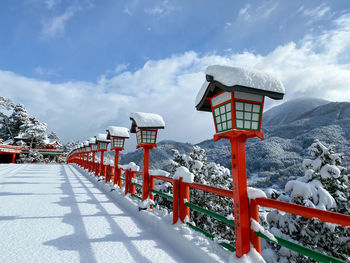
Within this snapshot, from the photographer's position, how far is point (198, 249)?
9.85ft

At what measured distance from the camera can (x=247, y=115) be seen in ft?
8.67

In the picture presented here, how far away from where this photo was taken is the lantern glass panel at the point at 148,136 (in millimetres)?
5688

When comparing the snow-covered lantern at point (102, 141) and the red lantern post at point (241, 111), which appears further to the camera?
the snow-covered lantern at point (102, 141)

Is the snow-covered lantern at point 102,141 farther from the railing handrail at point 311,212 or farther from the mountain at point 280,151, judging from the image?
the mountain at point 280,151

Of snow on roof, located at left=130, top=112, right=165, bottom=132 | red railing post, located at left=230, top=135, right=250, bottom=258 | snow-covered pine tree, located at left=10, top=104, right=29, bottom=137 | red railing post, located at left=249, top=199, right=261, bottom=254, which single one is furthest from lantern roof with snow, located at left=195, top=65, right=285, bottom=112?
snow-covered pine tree, located at left=10, top=104, right=29, bottom=137

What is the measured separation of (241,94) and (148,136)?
352cm

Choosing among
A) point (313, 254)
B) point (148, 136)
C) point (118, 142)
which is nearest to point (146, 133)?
point (148, 136)

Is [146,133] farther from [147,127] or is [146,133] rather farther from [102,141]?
[102,141]

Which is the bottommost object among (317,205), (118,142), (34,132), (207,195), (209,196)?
(209,196)

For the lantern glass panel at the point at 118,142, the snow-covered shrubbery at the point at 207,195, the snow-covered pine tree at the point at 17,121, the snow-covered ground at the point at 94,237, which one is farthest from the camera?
the snow-covered pine tree at the point at 17,121

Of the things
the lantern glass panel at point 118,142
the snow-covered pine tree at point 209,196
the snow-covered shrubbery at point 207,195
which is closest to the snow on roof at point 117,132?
the lantern glass panel at point 118,142

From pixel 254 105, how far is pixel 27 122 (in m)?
56.4

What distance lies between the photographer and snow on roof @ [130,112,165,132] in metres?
5.64

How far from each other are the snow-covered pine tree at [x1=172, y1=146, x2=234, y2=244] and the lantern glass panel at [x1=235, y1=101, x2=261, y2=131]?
12444 millimetres
